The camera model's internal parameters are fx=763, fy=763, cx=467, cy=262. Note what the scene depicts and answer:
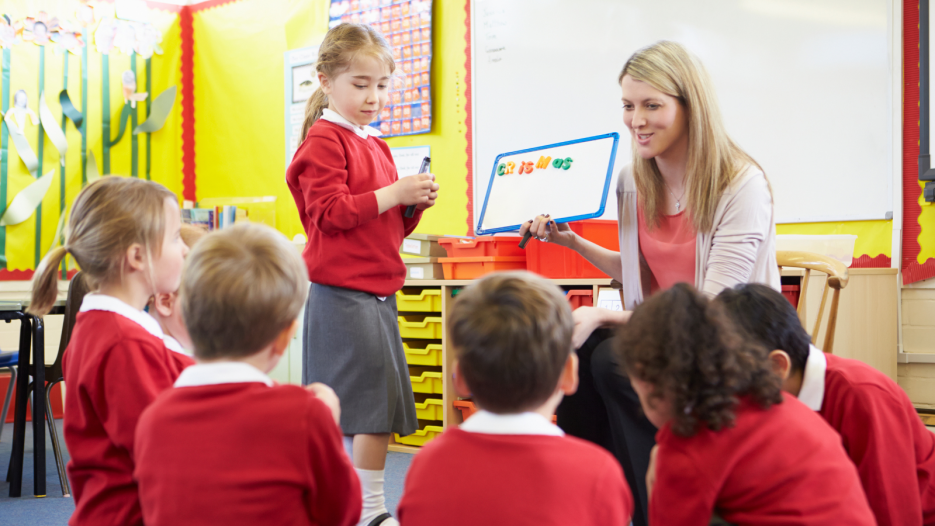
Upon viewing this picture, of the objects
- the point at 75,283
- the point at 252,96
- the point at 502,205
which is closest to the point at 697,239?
the point at 502,205

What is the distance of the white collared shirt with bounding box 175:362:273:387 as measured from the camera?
2.87 ft

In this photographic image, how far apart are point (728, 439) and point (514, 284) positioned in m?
0.31

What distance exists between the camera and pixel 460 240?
2.96m

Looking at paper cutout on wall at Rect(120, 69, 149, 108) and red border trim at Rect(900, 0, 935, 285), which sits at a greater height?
paper cutout on wall at Rect(120, 69, 149, 108)

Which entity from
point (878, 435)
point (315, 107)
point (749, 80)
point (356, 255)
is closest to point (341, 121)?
point (315, 107)

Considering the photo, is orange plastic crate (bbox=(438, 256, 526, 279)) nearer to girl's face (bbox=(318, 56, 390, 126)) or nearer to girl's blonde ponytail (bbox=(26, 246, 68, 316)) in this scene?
girl's face (bbox=(318, 56, 390, 126))

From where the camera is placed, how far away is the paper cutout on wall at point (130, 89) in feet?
13.6

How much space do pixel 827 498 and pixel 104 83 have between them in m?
4.15

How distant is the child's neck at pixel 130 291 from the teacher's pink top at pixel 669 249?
0.98 meters

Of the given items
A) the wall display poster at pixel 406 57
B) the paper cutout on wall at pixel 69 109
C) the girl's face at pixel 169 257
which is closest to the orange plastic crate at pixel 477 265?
the wall display poster at pixel 406 57

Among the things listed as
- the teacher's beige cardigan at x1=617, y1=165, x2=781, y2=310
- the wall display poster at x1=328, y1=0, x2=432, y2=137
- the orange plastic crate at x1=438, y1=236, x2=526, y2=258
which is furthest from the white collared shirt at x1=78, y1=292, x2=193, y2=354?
the wall display poster at x1=328, y1=0, x2=432, y2=137

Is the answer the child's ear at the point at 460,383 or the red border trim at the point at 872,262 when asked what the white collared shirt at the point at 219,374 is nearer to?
the child's ear at the point at 460,383

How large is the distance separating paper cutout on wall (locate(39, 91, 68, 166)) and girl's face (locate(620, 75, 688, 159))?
10.9 ft

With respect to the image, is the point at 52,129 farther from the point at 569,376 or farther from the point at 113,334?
the point at 569,376
